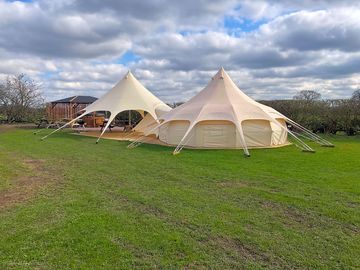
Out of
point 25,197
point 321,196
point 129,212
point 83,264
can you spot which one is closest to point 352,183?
point 321,196

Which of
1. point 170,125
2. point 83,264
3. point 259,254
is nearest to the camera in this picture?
point 83,264

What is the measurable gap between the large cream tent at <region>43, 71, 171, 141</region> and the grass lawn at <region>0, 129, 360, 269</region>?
9098 mm

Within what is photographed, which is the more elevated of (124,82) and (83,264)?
(124,82)

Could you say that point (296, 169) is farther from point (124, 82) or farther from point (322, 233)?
point (124, 82)

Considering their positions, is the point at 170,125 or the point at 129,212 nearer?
the point at 129,212

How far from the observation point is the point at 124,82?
19.7 meters

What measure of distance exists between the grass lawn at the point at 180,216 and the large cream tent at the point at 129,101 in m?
9.10

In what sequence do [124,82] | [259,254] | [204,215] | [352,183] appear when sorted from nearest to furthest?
[259,254] → [204,215] → [352,183] → [124,82]

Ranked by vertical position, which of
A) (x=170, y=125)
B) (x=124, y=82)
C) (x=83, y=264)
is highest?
(x=124, y=82)

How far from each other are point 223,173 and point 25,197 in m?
4.24

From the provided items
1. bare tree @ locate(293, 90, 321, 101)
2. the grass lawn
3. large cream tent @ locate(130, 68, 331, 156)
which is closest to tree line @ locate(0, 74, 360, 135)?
bare tree @ locate(293, 90, 321, 101)

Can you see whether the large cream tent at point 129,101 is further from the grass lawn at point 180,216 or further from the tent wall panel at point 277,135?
the grass lawn at point 180,216

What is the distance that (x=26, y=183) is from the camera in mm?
6781

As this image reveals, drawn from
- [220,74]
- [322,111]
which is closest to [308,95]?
[322,111]
